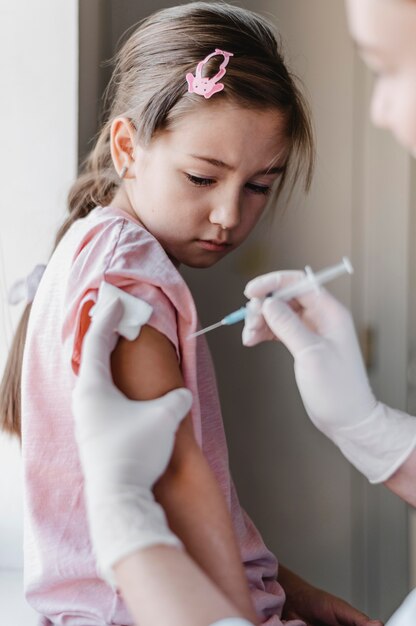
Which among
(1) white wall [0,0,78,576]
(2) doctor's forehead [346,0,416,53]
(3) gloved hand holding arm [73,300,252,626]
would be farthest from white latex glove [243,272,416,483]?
(1) white wall [0,0,78,576]

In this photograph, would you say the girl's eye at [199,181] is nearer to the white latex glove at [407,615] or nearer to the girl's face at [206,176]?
the girl's face at [206,176]

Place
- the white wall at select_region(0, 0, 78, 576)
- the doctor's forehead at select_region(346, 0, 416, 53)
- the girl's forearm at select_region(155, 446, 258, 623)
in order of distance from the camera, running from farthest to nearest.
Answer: the white wall at select_region(0, 0, 78, 576)
the girl's forearm at select_region(155, 446, 258, 623)
the doctor's forehead at select_region(346, 0, 416, 53)

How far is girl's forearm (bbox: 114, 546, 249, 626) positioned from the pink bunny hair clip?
59 centimetres

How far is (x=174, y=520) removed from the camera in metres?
0.93

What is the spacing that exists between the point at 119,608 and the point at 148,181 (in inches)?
21.0

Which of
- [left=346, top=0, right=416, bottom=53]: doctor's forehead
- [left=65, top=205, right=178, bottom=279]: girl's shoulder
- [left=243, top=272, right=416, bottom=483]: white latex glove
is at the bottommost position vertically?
[left=243, top=272, right=416, bottom=483]: white latex glove

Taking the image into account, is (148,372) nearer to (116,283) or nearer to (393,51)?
(116,283)

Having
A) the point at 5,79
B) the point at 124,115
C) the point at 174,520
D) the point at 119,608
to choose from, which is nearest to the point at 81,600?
the point at 119,608

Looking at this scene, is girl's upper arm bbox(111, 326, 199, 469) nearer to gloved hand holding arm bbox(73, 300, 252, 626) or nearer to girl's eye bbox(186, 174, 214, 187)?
gloved hand holding arm bbox(73, 300, 252, 626)

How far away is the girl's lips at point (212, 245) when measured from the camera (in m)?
1.25

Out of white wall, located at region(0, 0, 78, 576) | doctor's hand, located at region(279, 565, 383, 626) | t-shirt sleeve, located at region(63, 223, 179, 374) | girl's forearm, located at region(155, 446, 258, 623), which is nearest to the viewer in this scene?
girl's forearm, located at region(155, 446, 258, 623)

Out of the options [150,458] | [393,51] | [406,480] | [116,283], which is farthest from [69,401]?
[393,51]

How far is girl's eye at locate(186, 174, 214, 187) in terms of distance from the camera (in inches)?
46.7

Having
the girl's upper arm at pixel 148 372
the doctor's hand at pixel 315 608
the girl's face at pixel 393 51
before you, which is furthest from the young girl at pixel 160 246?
the girl's face at pixel 393 51
